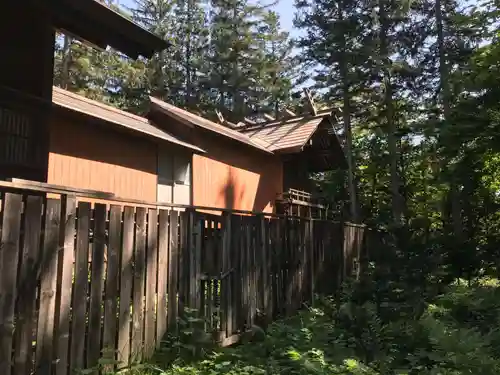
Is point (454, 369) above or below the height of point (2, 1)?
below

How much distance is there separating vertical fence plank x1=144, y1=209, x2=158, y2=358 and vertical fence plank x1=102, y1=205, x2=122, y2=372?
1.20 ft

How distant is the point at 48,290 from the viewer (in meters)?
3.40

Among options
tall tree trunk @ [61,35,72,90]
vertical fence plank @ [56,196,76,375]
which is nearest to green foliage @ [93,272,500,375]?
vertical fence plank @ [56,196,76,375]

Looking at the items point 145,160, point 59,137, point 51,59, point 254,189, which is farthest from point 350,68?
point 51,59

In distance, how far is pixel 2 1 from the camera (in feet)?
19.2

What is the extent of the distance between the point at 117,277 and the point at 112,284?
7 centimetres

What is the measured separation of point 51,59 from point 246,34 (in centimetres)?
2761

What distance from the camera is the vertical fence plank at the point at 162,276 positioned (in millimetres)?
4445

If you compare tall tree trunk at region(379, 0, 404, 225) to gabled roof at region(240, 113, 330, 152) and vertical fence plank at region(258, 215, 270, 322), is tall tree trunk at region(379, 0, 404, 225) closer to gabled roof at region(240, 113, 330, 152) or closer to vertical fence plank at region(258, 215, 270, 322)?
gabled roof at region(240, 113, 330, 152)

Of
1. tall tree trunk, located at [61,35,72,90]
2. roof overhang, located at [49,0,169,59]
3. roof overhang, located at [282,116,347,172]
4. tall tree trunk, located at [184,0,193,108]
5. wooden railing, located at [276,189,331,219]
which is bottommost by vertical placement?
wooden railing, located at [276,189,331,219]

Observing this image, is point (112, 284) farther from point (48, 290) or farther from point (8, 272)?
point (8, 272)

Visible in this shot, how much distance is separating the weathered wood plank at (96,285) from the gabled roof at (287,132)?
13.3m

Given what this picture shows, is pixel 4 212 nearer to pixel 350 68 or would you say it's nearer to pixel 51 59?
pixel 51 59

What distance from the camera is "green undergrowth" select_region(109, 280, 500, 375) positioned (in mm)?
4129
